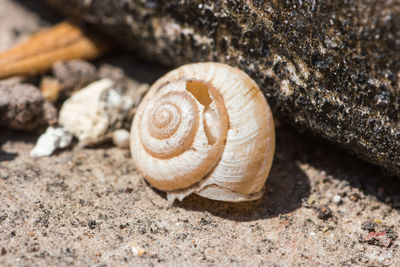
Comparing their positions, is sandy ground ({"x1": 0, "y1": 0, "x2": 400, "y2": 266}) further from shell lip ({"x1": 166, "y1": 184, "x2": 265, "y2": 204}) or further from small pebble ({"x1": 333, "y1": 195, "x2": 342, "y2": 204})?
shell lip ({"x1": 166, "y1": 184, "x2": 265, "y2": 204})

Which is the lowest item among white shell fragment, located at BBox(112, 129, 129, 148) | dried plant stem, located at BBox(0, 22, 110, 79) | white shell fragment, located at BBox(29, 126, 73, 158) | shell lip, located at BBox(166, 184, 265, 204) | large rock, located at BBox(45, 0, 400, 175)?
white shell fragment, located at BBox(29, 126, 73, 158)

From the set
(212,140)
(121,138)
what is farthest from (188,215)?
(121,138)

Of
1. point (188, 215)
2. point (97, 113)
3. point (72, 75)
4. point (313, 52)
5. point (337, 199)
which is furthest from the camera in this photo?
point (72, 75)

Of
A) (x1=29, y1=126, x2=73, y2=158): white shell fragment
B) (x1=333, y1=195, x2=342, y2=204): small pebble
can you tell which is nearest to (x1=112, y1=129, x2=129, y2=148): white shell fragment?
(x1=29, y1=126, x2=73, y2=158): white shell fragment

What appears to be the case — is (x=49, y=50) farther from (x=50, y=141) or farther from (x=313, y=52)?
(x=313, y=52)

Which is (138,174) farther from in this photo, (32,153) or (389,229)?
(389,229)
